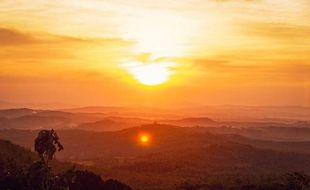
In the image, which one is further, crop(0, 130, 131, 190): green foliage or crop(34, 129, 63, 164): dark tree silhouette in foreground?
crop(0, 130, 131, 190): green foliage

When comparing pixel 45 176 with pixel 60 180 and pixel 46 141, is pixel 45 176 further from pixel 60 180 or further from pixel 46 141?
pixel 60 180

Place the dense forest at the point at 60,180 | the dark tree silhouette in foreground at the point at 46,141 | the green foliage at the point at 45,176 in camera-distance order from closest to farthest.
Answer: the dark tree silhouette in foreground at the point at 46,141
the green foliage at the point at 45,176
the dense forest at the point at 60,180

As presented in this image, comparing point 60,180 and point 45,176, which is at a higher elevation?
point 45,176

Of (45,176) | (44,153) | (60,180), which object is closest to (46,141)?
(44,153)

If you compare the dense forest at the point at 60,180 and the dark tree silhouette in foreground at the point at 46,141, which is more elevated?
the dark tree silhouette in foreground at the point at 46,141

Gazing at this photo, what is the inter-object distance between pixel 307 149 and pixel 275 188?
280ft

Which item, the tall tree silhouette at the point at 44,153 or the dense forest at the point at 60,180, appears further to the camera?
the dense forest at the point at 60,180

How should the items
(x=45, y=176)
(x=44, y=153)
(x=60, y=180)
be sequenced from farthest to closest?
(x=60, y=180) → (x=45, y=176) → (x=44, y=153)

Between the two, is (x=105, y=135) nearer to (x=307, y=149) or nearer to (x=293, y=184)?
(x=307, y=149)

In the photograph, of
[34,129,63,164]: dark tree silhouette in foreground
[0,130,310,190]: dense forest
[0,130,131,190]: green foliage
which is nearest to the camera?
[34,129,63,164]: dark tree silhouette in foreground

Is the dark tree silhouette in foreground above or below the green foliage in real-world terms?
above

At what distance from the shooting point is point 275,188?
184 ft

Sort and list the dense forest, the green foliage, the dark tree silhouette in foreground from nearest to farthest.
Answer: the dark tree silhouette in foreground, the green foliage, the dense forest

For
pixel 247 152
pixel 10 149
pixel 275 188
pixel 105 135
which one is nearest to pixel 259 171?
pixel 247 152
